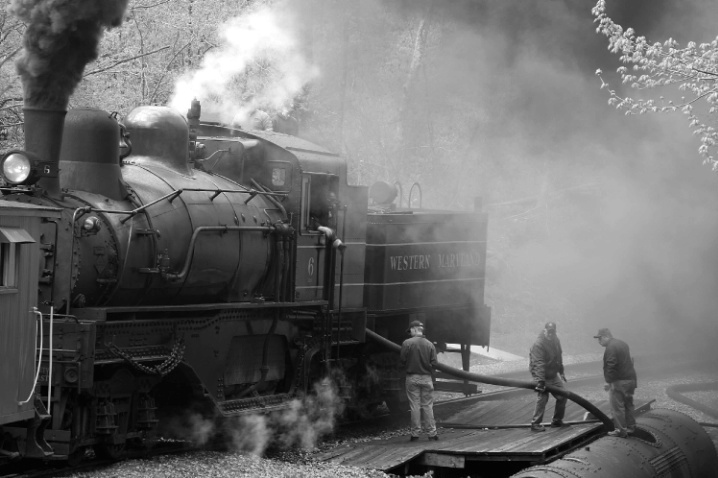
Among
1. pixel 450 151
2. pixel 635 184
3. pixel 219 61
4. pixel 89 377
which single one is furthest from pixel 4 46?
pixel 635 184

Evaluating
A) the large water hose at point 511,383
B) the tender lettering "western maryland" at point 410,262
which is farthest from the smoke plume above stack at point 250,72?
the large water hose at point 511,383

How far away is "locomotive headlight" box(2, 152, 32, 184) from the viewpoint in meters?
9.34

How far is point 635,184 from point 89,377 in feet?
74.8

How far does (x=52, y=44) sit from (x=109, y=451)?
155 inches

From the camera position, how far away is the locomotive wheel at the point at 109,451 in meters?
10.3

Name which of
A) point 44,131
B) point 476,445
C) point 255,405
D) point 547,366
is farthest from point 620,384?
point 44,131

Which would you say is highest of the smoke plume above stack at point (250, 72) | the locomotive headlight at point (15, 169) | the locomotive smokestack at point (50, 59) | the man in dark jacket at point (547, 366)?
the smoke plume above stack at point (250, 72)

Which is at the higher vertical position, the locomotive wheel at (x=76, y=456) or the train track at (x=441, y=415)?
the locomotive wheel at (x=76, y=456)

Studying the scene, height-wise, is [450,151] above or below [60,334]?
above

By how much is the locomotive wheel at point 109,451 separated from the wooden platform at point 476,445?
7.74ft

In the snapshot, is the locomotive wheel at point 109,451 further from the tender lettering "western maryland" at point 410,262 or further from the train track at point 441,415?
the tender lettering "western maryland" at point 410,262

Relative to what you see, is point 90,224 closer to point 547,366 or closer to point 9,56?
point 547,366

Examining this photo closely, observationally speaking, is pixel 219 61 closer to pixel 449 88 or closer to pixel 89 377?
pixel 89 377

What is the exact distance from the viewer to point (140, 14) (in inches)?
752
